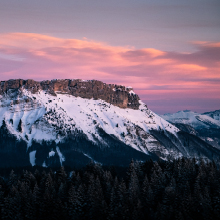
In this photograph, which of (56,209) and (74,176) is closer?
(56,209)

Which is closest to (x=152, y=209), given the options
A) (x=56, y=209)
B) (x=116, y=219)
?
(x=116, y=219)

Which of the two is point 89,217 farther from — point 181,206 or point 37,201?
point 181,206

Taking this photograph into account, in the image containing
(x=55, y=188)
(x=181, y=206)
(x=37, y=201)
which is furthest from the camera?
(x=55, y=188)

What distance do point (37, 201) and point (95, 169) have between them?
85.9ft

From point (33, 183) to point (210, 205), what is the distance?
192 feet

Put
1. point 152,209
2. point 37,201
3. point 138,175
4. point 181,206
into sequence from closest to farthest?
point 181,206 → point 152,209 → point 37,201 → point 138,175

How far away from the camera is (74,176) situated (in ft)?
459

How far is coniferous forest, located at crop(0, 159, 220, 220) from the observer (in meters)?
109

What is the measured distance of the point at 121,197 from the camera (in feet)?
385

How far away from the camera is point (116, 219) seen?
11206 centimetres

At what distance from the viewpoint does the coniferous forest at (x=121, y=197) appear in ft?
359

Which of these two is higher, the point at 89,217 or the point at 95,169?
the point at 95,169

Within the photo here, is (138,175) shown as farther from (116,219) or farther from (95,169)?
(116,219)

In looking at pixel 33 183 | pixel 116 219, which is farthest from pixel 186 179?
pixel 33 183
